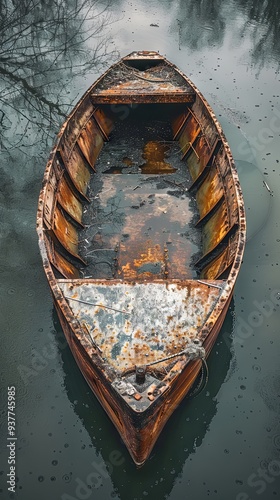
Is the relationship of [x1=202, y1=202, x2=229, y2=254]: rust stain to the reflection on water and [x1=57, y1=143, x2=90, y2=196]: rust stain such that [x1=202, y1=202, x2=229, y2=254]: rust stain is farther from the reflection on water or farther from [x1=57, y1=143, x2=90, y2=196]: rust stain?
the reflection on water

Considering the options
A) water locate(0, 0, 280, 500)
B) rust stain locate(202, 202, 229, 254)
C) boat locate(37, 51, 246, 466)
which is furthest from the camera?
rust stain locate(202, 202, 229, 254)

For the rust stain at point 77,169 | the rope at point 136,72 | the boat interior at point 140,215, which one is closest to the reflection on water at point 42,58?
the rope at point 136,72

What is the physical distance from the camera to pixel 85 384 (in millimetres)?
6629

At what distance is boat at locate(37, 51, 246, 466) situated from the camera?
5145mm

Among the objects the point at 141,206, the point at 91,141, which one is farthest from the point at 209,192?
the point at 91,141

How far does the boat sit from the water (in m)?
0.69

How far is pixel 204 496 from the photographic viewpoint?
5.70 metres

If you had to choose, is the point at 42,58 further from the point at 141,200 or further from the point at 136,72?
the point at 141,200

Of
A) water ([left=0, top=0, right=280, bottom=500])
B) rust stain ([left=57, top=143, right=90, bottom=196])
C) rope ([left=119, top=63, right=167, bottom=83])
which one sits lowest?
water ([left=0, top=0, right=280, bottom=500])

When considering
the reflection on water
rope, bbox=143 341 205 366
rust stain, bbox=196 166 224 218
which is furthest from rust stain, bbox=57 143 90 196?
rope, bbox=143 341 205 366

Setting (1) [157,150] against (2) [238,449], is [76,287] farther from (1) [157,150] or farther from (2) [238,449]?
(1) [157,150]

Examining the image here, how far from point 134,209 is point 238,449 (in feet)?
15.4

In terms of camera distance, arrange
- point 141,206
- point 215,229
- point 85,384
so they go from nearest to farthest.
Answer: point 85,384 → point 215,229 → point 141,206

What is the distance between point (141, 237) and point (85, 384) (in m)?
2.83
